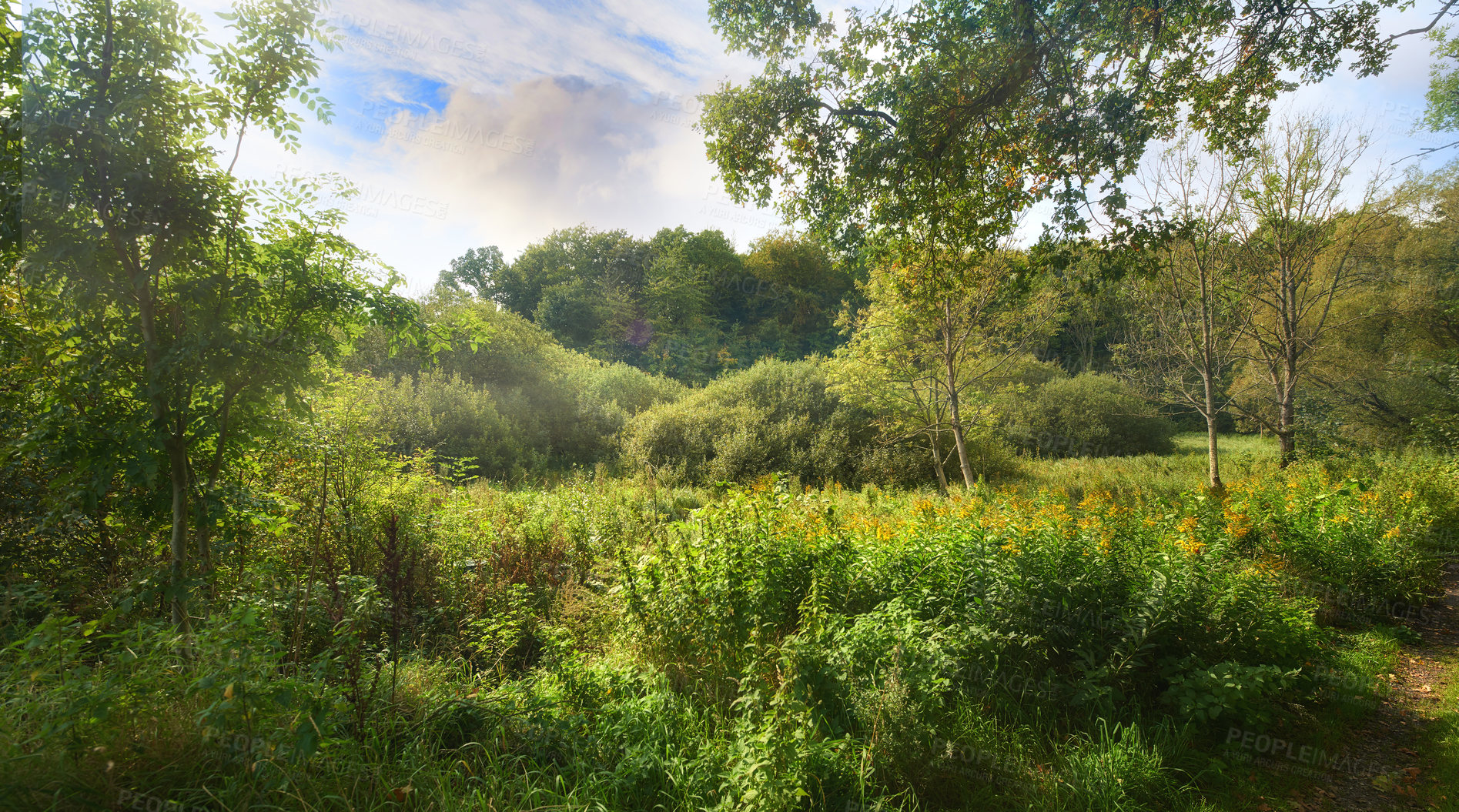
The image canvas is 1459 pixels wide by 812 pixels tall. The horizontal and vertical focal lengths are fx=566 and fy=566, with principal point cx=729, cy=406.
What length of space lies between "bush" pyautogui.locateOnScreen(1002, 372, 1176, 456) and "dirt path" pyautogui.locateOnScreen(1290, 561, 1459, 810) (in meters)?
16.7

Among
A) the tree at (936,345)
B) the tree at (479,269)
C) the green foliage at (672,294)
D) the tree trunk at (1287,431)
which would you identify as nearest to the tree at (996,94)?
the tree at (936,345)

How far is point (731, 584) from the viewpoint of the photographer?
4.27 metres

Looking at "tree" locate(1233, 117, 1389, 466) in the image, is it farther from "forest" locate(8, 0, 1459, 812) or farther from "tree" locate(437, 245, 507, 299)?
"tree" locate(437, 245, 507, 299)

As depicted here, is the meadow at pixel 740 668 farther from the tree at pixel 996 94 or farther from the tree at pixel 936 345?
the tree at pixel 936 345

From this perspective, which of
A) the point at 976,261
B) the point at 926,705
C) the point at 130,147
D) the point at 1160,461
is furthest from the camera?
the point at 1160,461

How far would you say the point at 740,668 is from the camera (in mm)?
4035

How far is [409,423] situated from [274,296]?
1253 cm

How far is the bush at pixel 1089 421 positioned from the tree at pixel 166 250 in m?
21.8

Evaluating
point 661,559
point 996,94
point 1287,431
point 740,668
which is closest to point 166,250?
point 661,559

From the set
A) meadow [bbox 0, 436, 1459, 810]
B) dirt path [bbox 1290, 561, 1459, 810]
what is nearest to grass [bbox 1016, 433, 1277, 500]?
dirt path [bbox 1290, 561, 1459, 810]

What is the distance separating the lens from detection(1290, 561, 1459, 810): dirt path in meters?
3.41

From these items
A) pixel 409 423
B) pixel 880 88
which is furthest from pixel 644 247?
pixel 880 88

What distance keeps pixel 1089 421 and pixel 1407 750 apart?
20.5 metres

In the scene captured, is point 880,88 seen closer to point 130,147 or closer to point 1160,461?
point 130,147
